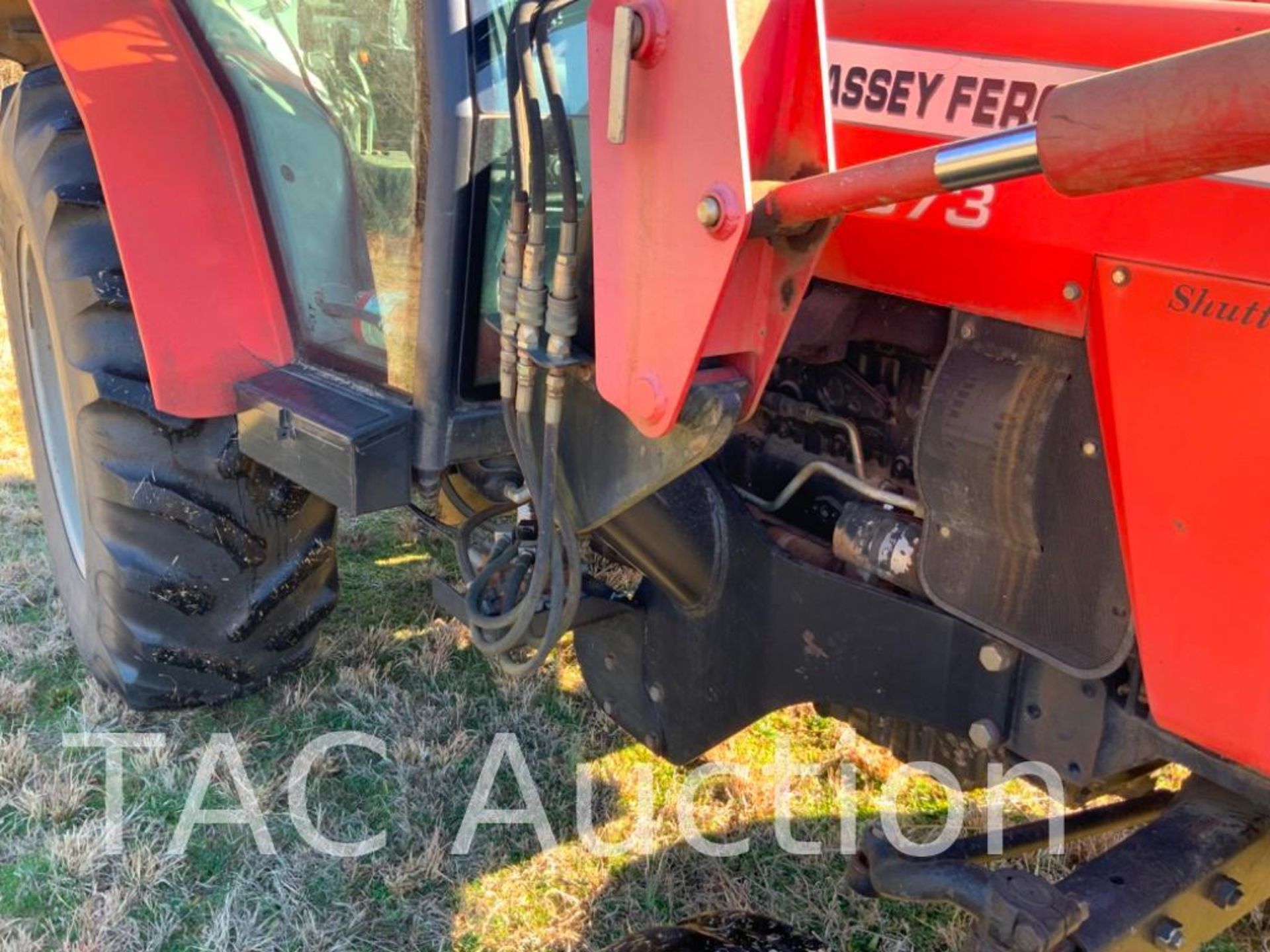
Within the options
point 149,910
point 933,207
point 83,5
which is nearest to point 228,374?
point 83,5

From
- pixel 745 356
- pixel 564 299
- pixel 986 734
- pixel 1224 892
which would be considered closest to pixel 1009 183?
pixel 745 356

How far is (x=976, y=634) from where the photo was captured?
1572 millimetres

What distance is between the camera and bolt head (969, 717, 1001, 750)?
1.57m

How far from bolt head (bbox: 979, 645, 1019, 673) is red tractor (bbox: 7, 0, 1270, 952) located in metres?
0.01

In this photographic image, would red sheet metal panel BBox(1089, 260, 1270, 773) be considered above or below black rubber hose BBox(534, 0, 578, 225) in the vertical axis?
below

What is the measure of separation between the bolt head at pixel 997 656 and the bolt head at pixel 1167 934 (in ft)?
1.12

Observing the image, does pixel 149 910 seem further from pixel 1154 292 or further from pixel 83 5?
pixel 1154 292

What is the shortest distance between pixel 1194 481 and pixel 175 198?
63.8 inches

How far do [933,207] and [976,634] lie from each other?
55 centimetres

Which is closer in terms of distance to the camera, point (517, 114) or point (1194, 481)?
point (1194, 481)

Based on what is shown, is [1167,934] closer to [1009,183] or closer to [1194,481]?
[1194,481]

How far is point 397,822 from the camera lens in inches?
89.7

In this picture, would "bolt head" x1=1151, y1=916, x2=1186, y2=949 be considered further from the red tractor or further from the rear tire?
the rear tire

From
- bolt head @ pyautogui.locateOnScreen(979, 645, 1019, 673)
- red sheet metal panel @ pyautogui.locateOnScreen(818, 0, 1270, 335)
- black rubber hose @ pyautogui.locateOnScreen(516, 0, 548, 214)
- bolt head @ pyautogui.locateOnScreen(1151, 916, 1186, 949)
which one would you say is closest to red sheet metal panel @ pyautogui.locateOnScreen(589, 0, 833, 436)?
black rubber hose @ pyautogui.locateOnScreen(516, 0, 548, 214)
